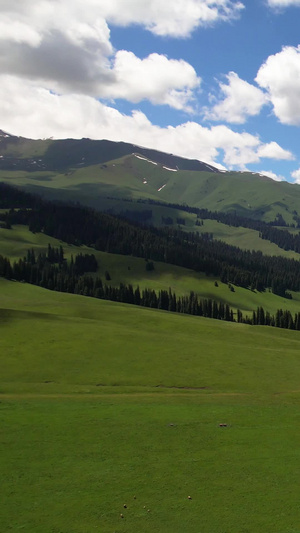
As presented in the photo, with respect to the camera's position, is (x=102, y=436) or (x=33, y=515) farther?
(x=102, y=436)

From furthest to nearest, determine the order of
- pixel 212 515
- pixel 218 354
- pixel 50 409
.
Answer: pixel 218 354 < pixel 50 409 < pixel 212 515

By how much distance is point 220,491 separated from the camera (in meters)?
30.8

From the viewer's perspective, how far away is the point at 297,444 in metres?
39.9

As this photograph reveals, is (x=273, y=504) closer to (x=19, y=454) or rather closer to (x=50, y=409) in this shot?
(x=19, y=454)

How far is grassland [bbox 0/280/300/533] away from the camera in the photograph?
27.8 m

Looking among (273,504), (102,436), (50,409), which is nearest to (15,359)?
(50,409)

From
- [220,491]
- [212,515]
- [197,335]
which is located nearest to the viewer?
[212,515]

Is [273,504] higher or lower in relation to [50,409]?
higher

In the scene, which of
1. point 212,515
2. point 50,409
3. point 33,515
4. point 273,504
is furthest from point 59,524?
point 50,409

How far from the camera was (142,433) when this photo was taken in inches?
1635

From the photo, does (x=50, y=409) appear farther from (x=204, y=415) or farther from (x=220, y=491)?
(x=220, y=491)

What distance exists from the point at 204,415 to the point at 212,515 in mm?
20776

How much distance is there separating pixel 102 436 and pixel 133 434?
9.83 feet

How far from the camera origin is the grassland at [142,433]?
27.8 metres
